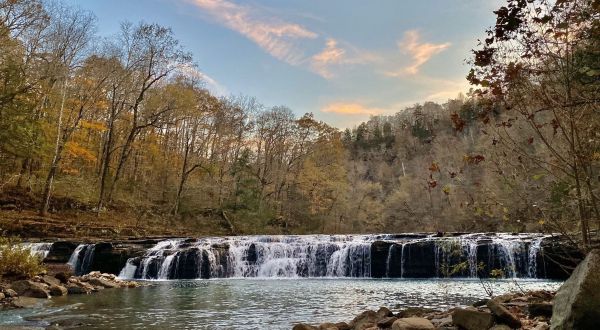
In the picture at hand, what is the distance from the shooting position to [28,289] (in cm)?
1241

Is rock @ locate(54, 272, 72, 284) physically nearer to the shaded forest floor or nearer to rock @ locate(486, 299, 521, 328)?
the shaded forest floor

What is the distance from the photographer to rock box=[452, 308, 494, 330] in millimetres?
5879

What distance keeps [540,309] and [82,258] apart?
780 inches

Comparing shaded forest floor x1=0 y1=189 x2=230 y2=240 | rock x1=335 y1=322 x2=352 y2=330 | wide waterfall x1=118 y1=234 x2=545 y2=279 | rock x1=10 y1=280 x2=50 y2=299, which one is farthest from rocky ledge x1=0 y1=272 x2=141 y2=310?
shaded forest floor x1=0 y1=189 x2=230 y2=240

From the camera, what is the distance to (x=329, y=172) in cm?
4450

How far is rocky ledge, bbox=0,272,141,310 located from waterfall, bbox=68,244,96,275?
12.7 ft

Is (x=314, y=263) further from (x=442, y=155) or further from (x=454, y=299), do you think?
(x=442, y=155)

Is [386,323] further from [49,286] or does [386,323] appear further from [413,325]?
[49,286]

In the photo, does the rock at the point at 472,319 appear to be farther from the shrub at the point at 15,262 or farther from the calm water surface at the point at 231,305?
the shrub at the point at 15,262

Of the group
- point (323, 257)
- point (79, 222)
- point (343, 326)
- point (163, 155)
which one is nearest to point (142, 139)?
point (163, 155)

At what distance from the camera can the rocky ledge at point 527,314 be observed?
4176mm

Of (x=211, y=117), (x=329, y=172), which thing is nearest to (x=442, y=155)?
(x=329, y=172)

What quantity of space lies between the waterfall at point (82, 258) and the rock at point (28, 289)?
834 cm

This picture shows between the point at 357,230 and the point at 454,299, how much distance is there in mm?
35823
